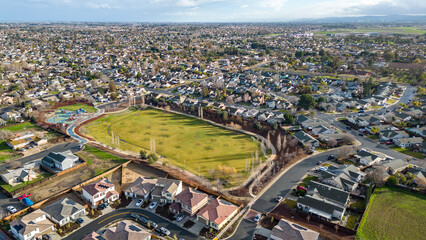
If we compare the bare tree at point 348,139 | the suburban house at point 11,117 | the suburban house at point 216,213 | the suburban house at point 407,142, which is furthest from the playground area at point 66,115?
the suburban house at point 407,142

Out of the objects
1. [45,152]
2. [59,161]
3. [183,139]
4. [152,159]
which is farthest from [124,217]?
[45,152]

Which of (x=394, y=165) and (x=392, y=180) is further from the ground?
(x=394, y=165)

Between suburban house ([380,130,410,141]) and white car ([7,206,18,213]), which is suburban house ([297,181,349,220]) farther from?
white car ([7,206,18,213])

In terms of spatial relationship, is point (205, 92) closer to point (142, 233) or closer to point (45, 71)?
point (142, 233)

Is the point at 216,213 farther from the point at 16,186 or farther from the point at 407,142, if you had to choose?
the point at 407,142

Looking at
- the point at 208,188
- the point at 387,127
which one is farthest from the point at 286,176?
the point at 387,127

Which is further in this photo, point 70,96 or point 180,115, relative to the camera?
point 70,96
